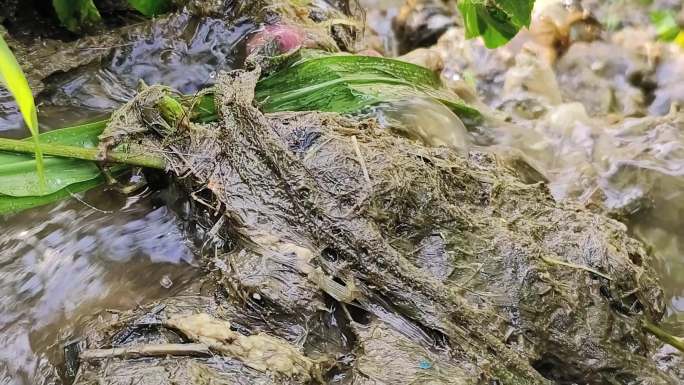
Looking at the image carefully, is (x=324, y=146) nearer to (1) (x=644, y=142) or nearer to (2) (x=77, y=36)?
(2) (x=77, y=36)

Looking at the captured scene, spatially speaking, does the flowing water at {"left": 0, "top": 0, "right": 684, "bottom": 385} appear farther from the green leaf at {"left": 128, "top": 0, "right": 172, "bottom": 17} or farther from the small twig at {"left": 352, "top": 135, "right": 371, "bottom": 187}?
the small twig at {"left": 352, "top": 135, "right": 371, "bottom": 187}

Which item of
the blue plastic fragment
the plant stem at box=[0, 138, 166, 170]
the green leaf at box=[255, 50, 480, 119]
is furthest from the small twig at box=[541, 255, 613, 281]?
the plant stem at box=[0, 138, 166, 170]

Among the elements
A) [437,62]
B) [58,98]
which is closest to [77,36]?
[58,98]

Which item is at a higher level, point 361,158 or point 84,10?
point 84,10

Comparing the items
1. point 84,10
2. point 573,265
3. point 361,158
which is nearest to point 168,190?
point 361,158

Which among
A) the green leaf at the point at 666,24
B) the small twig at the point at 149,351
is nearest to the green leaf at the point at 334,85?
the small twig at the point at 149,351

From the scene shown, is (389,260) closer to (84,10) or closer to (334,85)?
(334,85)
